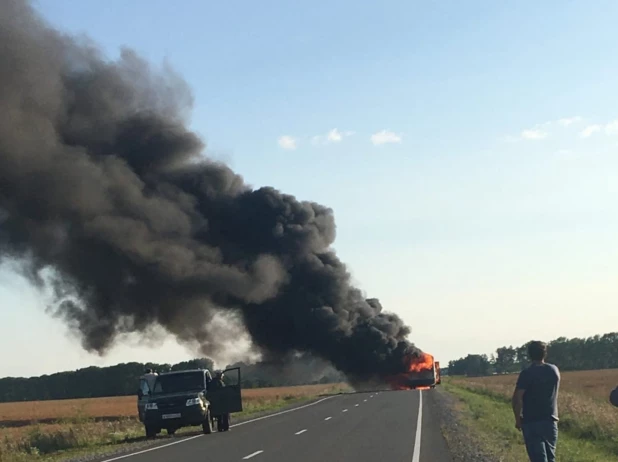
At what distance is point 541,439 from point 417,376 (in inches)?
2092

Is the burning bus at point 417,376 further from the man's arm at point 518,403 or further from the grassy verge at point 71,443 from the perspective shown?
the man's arm at point 518,403

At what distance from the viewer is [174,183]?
159ft

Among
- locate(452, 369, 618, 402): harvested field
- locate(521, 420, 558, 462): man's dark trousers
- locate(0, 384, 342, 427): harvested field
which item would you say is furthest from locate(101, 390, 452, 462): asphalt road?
locate(452, 369, 618, 402): harvested field

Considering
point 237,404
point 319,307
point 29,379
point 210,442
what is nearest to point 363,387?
point 319,307

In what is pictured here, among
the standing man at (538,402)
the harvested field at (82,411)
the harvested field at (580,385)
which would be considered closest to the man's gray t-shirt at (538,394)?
the standing man at (538,402)

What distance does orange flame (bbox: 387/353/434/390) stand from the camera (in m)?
60.8

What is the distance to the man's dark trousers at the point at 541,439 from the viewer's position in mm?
9672

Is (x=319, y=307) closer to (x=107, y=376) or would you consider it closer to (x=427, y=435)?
(x=427, y=435)

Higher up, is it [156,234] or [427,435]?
[156,234]

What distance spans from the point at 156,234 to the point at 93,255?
3737 millimetres

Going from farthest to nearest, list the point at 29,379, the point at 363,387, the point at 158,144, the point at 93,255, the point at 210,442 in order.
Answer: the point at 29,379 < the point at 363,387 < the point at 158,144 < the point at 93,255 < the point at 210,442

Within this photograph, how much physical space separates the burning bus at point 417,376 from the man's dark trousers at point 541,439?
2022 inches

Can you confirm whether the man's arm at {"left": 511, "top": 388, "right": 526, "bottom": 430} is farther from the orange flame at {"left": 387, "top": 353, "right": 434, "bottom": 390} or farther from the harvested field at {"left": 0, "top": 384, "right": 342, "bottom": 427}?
the orange flame at {"left": 387, "top": 353, "right": 434, "bottom": 390}

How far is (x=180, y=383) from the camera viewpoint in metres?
27.9
